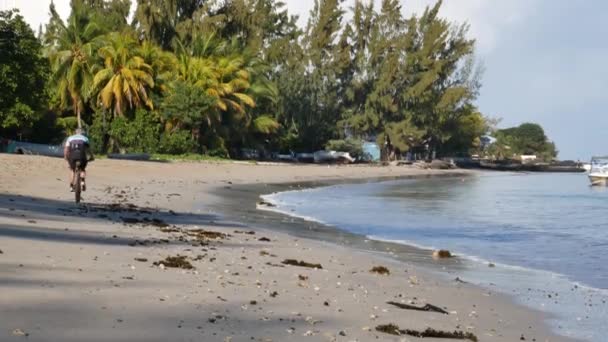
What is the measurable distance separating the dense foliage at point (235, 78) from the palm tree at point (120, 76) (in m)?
0.08

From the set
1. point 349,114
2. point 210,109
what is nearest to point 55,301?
point 210,109

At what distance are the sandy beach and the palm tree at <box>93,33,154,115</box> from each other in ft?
110

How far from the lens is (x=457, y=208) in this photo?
99.0 ft

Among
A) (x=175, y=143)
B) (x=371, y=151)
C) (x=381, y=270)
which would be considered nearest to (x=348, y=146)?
(x=371, y=151)

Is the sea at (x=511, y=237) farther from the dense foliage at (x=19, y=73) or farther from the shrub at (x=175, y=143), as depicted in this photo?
the shrub at (x=175, y=143)

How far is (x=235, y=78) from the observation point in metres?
58.0

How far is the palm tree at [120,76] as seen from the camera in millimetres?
49656

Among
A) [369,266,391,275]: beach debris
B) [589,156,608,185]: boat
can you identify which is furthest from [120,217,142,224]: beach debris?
[589,156,608,185]: boat

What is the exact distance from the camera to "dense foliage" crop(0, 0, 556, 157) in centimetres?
5019

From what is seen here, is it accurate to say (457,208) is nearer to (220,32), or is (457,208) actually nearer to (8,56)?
(8,56)

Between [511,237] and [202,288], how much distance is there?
13.2m

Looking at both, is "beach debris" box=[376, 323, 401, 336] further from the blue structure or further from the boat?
the blue structure

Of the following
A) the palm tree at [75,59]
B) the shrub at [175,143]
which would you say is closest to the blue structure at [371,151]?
the shrub at [175,143]

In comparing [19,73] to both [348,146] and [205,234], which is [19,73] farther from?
[348,146]
